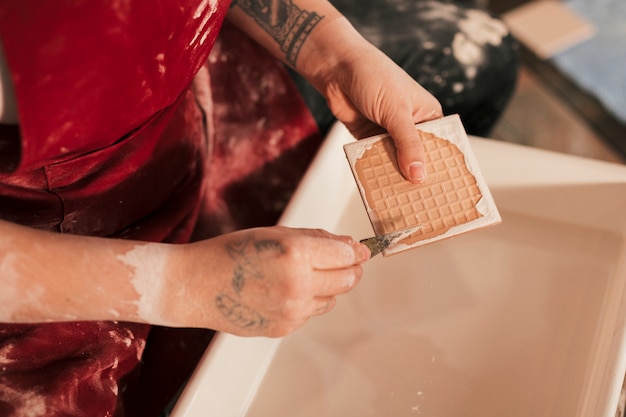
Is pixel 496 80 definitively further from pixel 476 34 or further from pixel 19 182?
pixel 19 182

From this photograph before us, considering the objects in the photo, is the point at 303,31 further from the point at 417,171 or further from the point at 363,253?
the point at 363,253

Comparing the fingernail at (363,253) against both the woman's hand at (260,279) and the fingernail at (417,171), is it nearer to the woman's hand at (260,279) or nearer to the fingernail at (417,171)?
the woman's hand at (260,279)

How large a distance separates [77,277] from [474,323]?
599 mm

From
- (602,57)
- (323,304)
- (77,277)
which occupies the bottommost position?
(602,57)

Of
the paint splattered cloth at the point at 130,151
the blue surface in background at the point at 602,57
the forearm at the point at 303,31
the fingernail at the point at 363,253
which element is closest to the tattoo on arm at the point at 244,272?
the fingernail at the point at 363,253

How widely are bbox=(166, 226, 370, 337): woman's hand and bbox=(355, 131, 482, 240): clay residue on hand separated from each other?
13 cm

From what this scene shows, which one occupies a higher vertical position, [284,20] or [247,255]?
[284,20]

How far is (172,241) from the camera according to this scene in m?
0.94

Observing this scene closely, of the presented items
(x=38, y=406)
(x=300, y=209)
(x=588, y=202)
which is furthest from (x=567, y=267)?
(x=38, y=406)

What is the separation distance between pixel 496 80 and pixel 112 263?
A: 0.90 meters

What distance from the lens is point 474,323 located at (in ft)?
2.97

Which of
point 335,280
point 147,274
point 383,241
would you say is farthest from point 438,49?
point 147,274

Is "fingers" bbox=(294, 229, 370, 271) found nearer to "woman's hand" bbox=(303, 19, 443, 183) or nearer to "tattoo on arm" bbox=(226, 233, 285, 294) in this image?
"tattoo on arm" bbox=(226, 233, 285, 294)

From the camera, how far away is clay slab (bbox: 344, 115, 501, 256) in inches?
31.8
